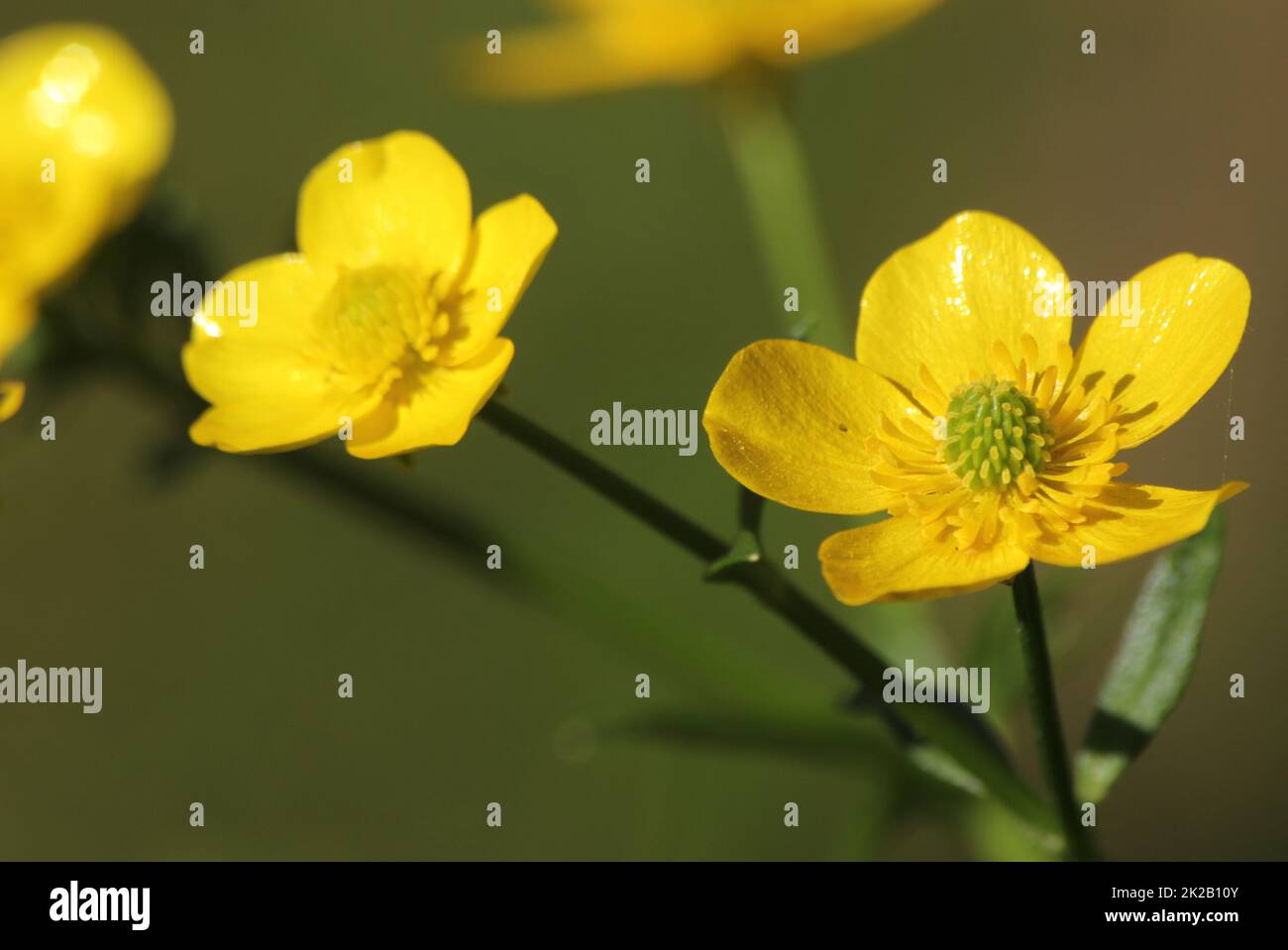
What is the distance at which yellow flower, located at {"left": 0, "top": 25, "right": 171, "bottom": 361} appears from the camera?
7.24ft

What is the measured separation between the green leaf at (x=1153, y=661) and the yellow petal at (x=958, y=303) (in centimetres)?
27

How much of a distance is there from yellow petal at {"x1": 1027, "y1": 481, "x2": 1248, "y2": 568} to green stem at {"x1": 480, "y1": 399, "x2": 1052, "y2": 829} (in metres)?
0.22

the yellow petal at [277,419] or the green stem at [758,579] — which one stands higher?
the yellow petal at [277,419]

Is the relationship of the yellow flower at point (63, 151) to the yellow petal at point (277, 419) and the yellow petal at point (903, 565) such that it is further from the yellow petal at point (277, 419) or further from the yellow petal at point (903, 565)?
the yellow petal at point (903, 565)

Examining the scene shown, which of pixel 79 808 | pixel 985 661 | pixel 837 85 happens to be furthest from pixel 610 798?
pixel 837 85

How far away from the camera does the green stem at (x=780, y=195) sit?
2488 millimetres

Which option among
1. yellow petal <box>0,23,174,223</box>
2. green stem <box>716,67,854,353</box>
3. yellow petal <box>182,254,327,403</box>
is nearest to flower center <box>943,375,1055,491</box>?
green stem <box>716,67,854,353</box>

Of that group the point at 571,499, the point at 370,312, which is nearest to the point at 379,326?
the point at 370,312

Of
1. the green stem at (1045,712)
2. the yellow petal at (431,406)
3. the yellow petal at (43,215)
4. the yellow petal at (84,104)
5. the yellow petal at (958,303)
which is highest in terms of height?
the yellow petal at (84,104)

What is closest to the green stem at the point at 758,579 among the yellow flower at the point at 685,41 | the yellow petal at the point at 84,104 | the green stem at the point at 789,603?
the green stem at the point at 789,603

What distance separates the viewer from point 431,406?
1.68 metres

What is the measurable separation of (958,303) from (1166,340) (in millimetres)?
233

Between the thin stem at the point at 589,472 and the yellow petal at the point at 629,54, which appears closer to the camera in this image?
the thin stem at the point at 589,472

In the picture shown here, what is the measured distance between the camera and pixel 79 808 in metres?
3.75
